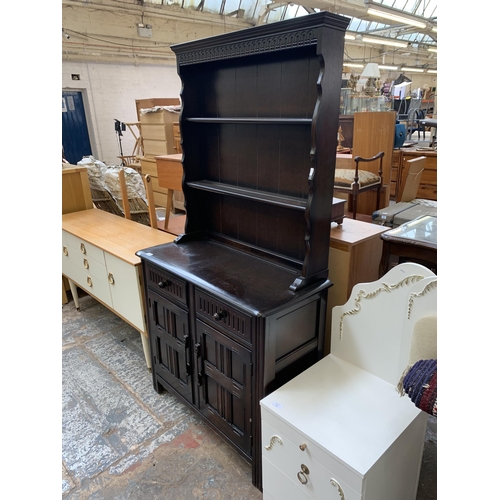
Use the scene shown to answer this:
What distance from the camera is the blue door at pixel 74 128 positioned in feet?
23.6

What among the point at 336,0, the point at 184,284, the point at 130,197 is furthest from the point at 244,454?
the point at 336,0

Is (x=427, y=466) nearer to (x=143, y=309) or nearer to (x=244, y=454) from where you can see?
(x=244, y=454)

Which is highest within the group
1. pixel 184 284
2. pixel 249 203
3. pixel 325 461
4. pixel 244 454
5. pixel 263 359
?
pixel 249 203

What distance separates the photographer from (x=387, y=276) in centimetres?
145

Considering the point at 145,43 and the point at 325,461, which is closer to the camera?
the point at 325,461

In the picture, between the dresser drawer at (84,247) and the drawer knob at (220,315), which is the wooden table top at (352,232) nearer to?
the drawer knob at (220,315)

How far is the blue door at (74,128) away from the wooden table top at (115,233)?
4.78 metres

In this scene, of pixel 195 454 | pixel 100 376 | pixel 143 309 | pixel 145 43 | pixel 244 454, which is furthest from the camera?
pixel 145 43

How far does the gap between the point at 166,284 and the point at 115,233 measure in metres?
1.13

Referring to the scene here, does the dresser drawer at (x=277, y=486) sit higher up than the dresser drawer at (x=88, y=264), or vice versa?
the dresser drawer at (x=88, y=264)

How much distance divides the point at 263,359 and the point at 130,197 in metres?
2.74

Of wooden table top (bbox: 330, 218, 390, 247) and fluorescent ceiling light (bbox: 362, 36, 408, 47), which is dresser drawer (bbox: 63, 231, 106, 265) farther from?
fluorescent ceiling light (bbox: 362, 36, 408, 47)

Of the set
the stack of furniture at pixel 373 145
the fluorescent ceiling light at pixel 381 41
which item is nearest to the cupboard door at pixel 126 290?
the stack of furniture at pixel 373 145

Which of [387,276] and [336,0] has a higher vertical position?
[336,0]
